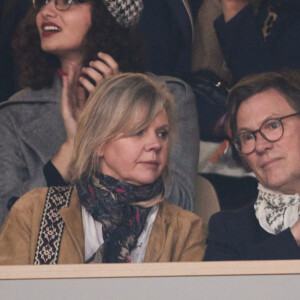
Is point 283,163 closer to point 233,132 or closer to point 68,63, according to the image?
point 233,132

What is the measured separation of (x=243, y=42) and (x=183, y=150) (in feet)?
1.72

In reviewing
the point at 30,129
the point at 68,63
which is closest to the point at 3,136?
the point at 30,129

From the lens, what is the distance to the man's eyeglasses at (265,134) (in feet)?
10.1

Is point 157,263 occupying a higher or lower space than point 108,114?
lower

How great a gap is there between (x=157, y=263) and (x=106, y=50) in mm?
918

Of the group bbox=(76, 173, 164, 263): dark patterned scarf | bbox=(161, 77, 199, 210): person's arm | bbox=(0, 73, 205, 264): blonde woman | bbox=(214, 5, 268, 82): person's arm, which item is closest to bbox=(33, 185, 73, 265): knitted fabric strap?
bbox=(0, 73, 205, 264): blonde woman

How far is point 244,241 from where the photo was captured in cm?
301

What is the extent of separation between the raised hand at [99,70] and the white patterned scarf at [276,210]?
0.81m

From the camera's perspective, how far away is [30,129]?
3199 mm

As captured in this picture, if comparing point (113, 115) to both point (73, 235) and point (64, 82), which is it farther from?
point (73, 235)

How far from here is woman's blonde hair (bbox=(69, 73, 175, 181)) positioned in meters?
3.04

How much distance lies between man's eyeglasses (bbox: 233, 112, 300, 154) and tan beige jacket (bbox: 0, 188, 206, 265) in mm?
360

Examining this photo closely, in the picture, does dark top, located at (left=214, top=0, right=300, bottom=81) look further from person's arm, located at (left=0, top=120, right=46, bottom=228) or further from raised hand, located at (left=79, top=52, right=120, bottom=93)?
person's arm, located at (left=0, top=120, right=46, bottom=228)

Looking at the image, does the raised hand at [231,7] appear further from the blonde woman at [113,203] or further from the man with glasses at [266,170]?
the blonde woman at [113,203]
